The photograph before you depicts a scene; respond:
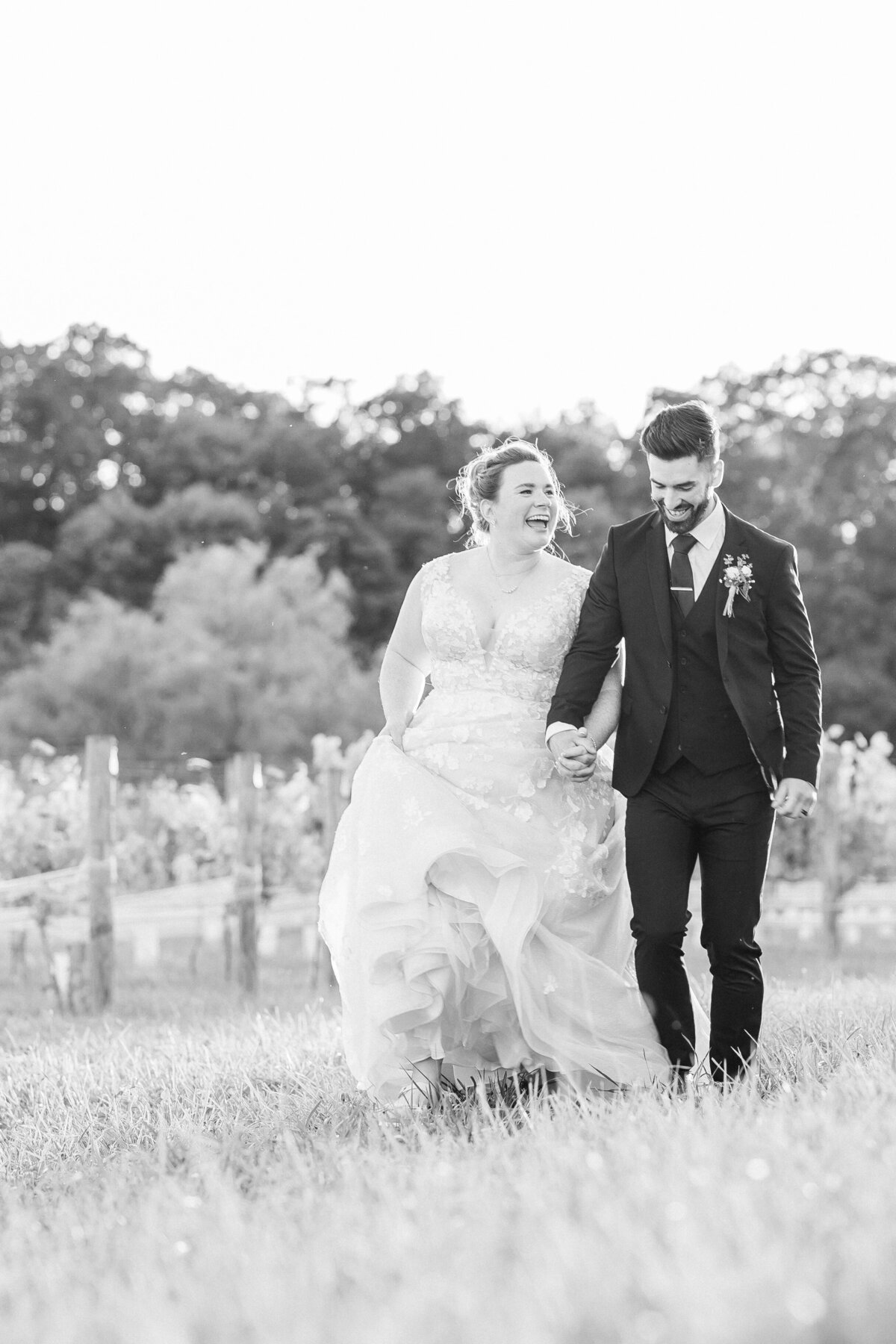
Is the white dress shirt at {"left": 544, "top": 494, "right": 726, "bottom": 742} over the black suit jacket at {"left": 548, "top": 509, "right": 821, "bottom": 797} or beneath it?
over

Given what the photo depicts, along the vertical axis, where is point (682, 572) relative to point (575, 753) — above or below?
above

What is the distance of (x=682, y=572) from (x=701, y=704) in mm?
410

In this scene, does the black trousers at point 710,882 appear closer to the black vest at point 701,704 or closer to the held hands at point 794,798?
the black vest at point 701,704

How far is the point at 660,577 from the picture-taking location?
195 inches

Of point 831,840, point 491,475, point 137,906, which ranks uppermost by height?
point 491,475

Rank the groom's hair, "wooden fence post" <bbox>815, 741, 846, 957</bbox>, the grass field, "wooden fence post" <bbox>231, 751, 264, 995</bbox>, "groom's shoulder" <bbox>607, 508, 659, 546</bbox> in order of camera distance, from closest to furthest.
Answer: the grass field < the groom's hair < "groom's shoulder" <bbox>607, 508, 659, 546</bbox> < "wooden fence post" <bbox>231, 751, 264, 995</bbox> < "wooden fence post" <bbox>815, 741, 846, 957</bbox>

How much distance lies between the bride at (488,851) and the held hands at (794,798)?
1.95ft

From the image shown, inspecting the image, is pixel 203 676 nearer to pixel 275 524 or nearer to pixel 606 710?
→ pixel 275 524

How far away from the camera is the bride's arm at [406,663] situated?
5.62m

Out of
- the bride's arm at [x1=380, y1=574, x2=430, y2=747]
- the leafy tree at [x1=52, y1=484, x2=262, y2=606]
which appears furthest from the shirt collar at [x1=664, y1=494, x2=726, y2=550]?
the leafy tree at [x1=52, y1=484, x2=262, y2=606]

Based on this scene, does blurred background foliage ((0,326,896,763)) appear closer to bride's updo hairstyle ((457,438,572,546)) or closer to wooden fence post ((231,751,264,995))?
wooden fence post ((231,751,264,995))

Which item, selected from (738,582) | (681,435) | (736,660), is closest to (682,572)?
(738,582)

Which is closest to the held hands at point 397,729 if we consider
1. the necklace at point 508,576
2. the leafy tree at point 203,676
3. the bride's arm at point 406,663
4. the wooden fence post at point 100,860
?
the bride's arm at point 406,663

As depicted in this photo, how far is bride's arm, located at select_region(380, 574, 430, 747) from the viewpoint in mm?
5621
